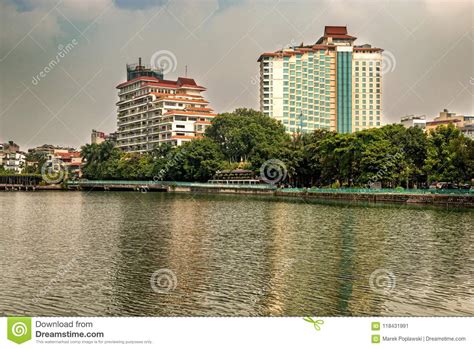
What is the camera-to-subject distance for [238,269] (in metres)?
13.3

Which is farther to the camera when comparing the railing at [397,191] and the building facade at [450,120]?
the building facade at [450,120]

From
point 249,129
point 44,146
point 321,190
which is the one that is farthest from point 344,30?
point 44,146

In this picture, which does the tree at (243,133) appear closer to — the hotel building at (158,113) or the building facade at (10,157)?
the hotel building at (158,113)

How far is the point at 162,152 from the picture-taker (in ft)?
248

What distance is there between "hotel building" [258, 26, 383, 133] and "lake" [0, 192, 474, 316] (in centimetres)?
6342

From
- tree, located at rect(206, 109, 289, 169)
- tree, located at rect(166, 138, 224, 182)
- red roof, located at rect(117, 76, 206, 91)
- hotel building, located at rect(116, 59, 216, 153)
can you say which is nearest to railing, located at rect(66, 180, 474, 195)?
tree, located at rect(166, 138, 224, 182)

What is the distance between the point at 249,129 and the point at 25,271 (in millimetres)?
54485

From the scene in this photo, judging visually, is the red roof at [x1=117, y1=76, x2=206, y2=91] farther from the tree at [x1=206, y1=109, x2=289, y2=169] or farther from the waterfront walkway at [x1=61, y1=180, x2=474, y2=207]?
the waterfront walkway at [x1=61, y1=180, x2=474, y2=207]

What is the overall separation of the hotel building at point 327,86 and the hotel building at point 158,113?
10.4 meters

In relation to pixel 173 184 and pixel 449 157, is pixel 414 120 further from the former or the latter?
pixel 449 157

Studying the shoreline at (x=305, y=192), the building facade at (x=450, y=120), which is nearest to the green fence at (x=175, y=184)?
the shoreline at (x=305, y=192)

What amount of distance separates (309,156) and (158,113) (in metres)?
42.1

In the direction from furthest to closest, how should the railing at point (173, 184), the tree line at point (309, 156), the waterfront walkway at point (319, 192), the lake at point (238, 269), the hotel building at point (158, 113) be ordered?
the hotel building at point (158, 113), the railing at point (173, 184), the tree line at point (309, 156), the waterfront walkway at point (319, 192), the lake at point (238, 269)

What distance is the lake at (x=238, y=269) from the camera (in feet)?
33.6
